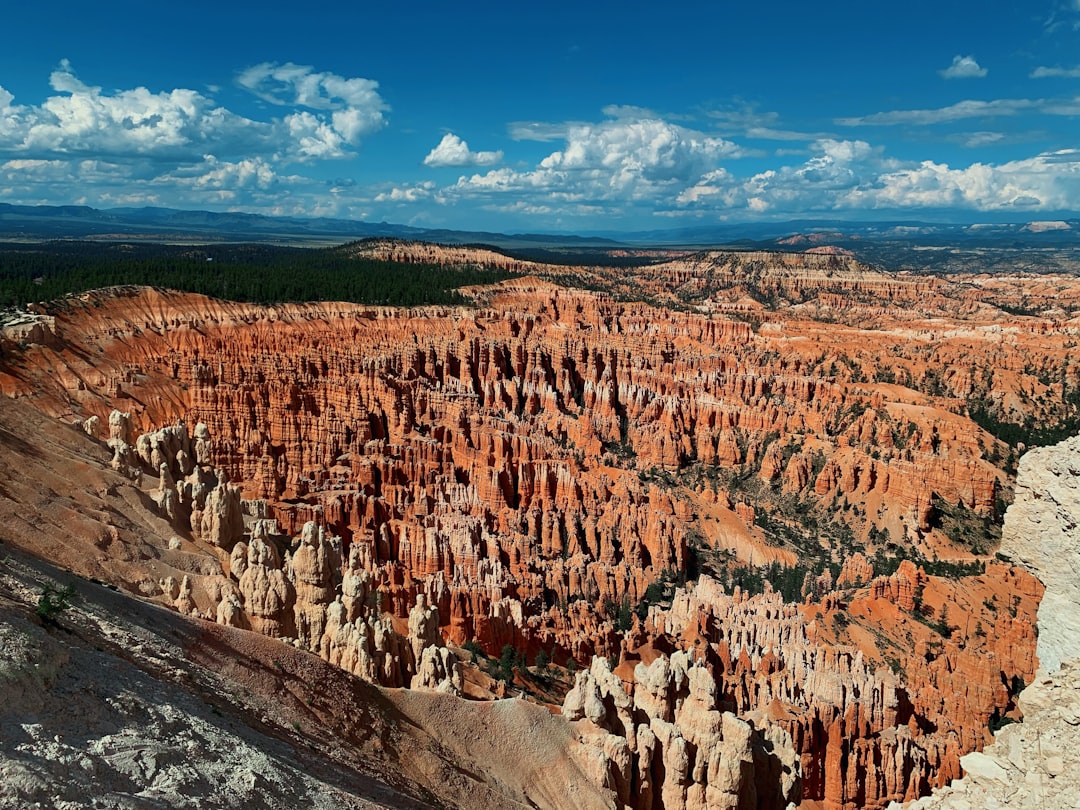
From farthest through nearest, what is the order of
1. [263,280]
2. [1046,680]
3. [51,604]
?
[263,280]
[1046,680]
[51,604]

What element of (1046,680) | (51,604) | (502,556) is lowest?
(502,556)

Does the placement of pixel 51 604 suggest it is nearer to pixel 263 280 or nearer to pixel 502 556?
pixel 502 556

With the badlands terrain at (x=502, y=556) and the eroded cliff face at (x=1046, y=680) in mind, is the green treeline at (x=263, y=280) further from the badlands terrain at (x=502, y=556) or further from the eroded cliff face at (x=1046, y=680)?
the eroded cliff face at (x=1046, y=680)

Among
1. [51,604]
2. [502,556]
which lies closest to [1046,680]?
[51,604]

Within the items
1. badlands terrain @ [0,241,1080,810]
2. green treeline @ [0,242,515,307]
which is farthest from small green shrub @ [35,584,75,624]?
green treeline @ [0,242,515,307]

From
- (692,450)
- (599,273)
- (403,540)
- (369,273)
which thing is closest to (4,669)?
(403,540)

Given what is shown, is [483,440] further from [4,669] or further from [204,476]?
[4,669]

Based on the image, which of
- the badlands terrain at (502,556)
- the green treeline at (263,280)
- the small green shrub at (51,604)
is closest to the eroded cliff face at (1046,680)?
the badlands terrain at (502,556)

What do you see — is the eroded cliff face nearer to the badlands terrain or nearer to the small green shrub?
the badlands terrain
